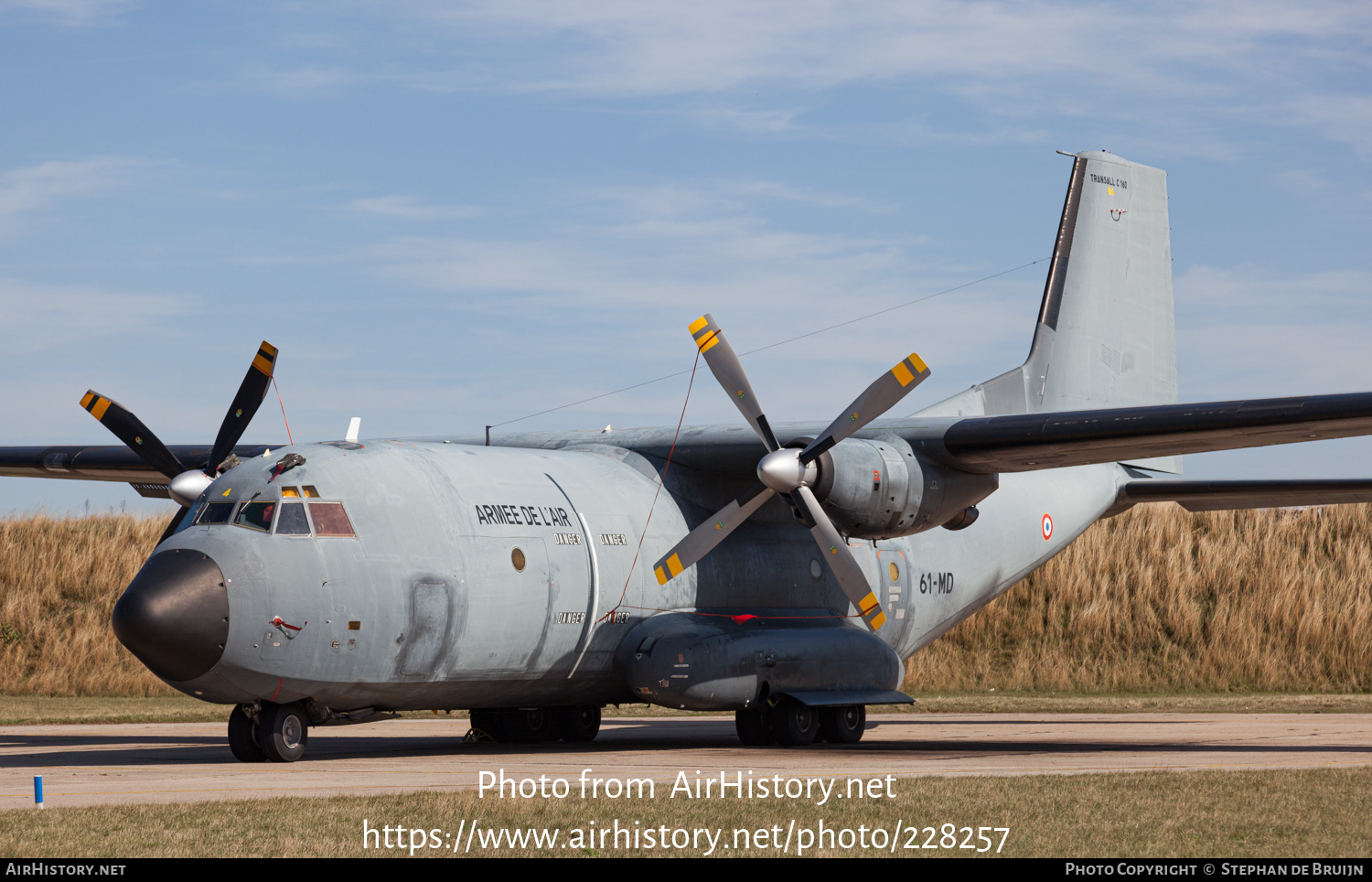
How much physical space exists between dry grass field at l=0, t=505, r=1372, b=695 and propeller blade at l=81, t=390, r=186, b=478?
14.0m

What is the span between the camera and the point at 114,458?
21984 millimetres

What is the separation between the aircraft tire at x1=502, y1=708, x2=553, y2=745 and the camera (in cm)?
1897

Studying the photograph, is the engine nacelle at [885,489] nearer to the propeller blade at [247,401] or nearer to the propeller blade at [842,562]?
the propeller blade at [842,562]

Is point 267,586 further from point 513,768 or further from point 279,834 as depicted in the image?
point 279,834

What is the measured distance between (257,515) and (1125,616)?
23.1 meters

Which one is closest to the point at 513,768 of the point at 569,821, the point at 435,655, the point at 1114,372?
the point at 435,655

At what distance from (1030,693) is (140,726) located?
59.8 feet

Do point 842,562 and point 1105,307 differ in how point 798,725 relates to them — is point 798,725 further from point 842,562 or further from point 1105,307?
point 1105,307

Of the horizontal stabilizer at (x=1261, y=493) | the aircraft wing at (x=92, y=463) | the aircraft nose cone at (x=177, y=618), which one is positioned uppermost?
the aircraft wing at (x=92, y=463)

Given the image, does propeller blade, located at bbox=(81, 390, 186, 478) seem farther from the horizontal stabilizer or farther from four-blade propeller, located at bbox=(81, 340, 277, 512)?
the horizontal stabilizer

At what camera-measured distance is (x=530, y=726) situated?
750 inches

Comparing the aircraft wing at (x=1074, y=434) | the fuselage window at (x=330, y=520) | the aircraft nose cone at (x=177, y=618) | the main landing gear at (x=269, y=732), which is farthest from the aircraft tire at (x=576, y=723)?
the aircraft nose cone at (x=177, y=618)

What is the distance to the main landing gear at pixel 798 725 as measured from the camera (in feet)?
59.9

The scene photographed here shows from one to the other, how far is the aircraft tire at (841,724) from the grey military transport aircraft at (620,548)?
48 millimetres
